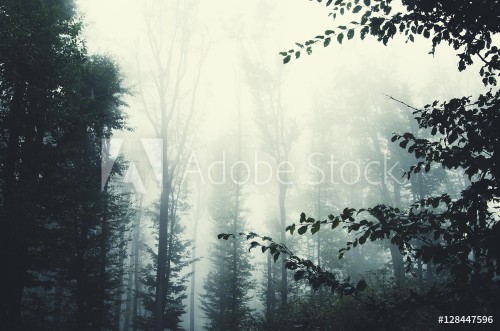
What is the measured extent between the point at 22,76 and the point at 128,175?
64.0ft

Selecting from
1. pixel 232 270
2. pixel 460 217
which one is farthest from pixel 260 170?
pixel 460 217

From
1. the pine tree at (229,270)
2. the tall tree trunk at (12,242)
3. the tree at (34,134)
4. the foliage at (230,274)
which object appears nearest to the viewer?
the tall tree trunk at (12,242)

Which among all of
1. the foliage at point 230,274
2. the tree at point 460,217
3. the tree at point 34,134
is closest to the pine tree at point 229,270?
the foliage at point 230,274

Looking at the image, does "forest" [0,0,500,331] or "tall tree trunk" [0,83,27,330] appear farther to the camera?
"tall tree trunk" [0,83,27,330]

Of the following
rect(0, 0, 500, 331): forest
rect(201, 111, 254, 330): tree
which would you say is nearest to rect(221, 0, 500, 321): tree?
rect(0, 0, 500, 331): forest

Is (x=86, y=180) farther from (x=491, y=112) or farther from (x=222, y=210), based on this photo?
(x=222, y=210)

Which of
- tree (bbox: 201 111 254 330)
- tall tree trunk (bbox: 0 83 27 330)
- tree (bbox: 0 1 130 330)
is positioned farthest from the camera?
tree (bbox: 201 111 254 330)

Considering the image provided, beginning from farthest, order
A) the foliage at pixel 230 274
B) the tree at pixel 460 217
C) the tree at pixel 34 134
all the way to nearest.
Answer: the foliage at pixel 230 274
the tree at pixel 34 134
the tree at pixel 460 217

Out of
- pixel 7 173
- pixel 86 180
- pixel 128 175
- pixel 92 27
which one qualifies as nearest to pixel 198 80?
pixel 92 27

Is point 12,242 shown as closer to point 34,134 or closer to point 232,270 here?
point 34,134

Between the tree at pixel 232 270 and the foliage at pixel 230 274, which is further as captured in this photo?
the foliage at pixel 230 274

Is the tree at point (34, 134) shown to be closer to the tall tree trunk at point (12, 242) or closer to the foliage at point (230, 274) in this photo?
the tall tree trunk at point (12, 242)

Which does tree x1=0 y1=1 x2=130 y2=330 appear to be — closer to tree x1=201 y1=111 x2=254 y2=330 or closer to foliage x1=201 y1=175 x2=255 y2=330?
tree x1=201 y1=111 x2=254 y2=330

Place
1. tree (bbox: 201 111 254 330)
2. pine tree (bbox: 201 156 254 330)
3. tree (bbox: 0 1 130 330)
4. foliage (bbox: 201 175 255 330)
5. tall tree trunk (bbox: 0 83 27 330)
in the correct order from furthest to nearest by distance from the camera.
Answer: pine tree (bbox: 201 156 254 330)
foliage (bbox: 201 175 255 330)
tree (bbox: 201 111 254 330)
tree (bbox: 0 1 130 330)
tall tree trunk (bbox: 0 83 27 330)
